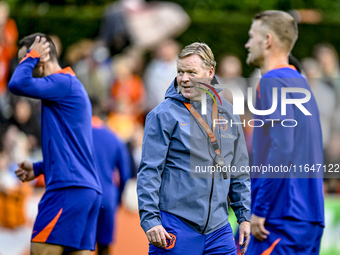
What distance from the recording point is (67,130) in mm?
5020

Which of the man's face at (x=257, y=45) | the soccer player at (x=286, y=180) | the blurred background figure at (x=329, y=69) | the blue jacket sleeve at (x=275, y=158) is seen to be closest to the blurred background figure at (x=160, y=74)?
the blurred background figure at (x=329, y=69)

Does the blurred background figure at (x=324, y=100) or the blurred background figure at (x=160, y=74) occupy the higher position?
the blurred background figure at (x=160, y=74)

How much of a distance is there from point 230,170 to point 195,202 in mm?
457

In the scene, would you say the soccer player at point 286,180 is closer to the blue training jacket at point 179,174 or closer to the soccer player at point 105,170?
the blue training jacket at point 179,174

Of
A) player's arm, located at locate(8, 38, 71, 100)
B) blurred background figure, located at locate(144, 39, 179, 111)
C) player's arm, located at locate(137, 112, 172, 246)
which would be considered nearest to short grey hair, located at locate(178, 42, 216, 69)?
player's arm, located at locate(137, 112, 172, 246)

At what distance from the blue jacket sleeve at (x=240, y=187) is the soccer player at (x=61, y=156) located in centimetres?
148

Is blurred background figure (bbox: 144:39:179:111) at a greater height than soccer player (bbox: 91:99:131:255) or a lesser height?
greater

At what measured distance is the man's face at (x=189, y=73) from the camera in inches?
159

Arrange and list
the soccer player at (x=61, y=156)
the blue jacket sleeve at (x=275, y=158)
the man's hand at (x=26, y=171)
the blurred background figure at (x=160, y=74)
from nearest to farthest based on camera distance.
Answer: the blue jacket sleeve at (x=275, y=158), the soccer player at (x=61, y=156), the man's hand at (x=26, y=171), the blurred background figure at (x=160, y=74)

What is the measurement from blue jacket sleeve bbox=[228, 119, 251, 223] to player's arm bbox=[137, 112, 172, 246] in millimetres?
662

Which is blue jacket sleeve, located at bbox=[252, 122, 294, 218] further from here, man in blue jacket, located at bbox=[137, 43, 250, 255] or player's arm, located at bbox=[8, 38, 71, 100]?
player's arm, located at bbox=[8, 38, 71, 100]

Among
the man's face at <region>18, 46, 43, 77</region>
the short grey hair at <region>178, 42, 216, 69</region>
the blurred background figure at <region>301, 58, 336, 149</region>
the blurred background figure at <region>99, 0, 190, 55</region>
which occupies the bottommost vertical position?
the short grey hair at <region>178, 42, 216, 69</region>

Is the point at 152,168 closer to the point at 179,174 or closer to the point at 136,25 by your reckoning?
the point at 179,174

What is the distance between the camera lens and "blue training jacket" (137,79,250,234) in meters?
3.83
